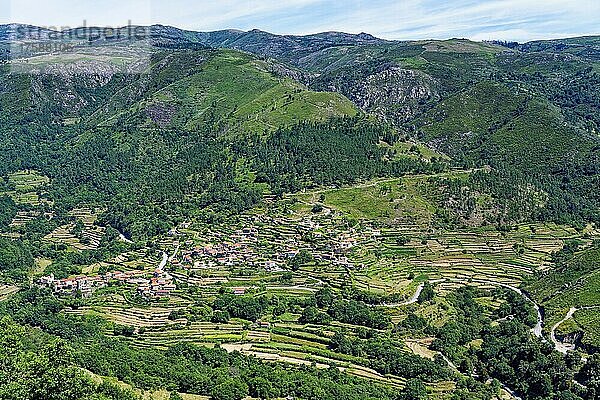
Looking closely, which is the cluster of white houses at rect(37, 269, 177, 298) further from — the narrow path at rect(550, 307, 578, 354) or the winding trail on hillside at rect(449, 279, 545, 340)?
the narrow path at rect(550, 307, 578, 354)

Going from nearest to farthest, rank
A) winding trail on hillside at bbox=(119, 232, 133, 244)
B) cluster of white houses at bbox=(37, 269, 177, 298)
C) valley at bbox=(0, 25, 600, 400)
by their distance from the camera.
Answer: valley at bbox=(0, 25, 600, 400)
cluster of white houses at bbox=(37, 269, 177, 298)
winding trail on hillside at bbox=(119, 232, 133, 244)

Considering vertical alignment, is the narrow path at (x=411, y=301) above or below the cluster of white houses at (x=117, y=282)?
above

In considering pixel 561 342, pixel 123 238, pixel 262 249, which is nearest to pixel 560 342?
pixel 561 342

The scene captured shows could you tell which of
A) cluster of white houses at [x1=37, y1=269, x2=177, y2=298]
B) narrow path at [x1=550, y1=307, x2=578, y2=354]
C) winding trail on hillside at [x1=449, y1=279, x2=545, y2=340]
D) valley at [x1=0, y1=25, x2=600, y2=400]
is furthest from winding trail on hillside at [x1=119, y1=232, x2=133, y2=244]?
narrow path at [x1=550, y1=307, x2=578, y2=354]

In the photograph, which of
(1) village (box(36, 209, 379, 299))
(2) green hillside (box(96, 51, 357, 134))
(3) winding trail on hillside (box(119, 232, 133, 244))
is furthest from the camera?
(2) green hillside (box(96, 51, 357, 134))

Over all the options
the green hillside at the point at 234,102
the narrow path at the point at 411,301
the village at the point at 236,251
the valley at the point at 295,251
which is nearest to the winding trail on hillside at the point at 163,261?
the village at the point at 236,251

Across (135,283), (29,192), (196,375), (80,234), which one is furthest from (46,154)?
(196,375)

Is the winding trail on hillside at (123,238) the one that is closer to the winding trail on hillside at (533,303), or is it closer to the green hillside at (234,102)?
the green hillside at (234,102)

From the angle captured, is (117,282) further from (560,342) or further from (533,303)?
(560,342)

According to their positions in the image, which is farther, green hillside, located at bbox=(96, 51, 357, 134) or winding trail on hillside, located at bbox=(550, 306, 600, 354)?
green hillside, located at bbox=(96, 51, 357, 134)
